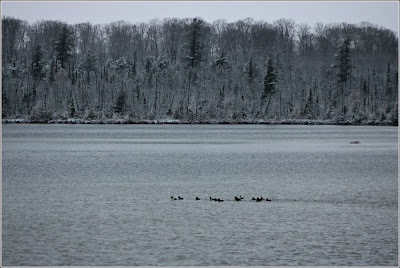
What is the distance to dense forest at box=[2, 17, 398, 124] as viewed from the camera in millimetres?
100250

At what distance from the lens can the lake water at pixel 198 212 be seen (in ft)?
53.4

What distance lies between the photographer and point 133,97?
99812mm

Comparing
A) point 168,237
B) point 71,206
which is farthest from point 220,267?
point 71,206

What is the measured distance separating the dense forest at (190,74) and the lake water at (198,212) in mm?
60319

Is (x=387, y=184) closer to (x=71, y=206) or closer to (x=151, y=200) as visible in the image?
(x=151, y=200)

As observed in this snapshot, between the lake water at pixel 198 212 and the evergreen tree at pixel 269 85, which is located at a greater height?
the evergreen tree at pixel 269 85

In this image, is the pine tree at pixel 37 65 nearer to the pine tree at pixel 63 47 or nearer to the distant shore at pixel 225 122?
the pine tree at pixel 63 47

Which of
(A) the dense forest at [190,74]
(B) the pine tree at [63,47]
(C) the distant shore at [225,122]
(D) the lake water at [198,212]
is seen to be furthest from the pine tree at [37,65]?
(D) the lake water at [198,212]

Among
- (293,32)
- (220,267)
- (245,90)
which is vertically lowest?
(220,267)

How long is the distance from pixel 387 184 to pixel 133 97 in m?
73.6

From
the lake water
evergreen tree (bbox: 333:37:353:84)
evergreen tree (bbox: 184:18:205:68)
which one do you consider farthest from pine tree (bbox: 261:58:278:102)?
the lake water

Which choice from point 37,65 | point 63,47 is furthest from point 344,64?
point 37,65

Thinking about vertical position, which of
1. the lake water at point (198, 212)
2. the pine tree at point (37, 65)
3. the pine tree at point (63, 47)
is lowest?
the lake water at point (198, 212)

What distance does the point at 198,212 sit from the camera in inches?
843
